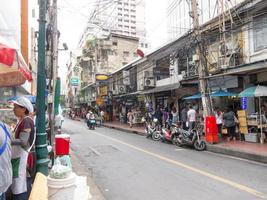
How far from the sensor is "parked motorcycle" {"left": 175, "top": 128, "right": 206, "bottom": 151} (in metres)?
14.3

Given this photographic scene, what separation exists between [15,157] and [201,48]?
1256 cm

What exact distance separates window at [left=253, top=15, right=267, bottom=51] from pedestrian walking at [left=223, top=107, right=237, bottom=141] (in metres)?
3.56

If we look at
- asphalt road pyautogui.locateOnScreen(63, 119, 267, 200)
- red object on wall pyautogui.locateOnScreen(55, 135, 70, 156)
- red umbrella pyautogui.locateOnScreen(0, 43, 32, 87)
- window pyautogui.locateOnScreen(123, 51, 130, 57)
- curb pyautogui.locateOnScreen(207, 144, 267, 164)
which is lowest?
asphalt road pyautogui.locateOnScreen(63, 119, 267, 200)

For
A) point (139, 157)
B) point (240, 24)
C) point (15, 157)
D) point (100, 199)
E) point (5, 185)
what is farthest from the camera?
point (240, 24)

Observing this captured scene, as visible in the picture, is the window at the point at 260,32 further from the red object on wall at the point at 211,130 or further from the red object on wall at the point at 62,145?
the red object on wall at the point at 62,145

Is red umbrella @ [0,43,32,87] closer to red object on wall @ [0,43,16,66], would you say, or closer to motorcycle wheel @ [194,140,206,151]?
red object on wall @ [0,43,16,66]

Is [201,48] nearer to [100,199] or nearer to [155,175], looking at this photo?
[155,175]

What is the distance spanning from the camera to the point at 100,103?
45375 millimetres

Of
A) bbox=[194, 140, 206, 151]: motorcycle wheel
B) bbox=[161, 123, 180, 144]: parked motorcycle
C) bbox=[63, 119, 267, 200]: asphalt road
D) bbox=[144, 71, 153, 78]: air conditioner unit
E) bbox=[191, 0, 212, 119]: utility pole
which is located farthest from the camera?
bbox=[144, 71, 153, 78]: air conditioner unit

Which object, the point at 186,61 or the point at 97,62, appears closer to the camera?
the point at 186,61

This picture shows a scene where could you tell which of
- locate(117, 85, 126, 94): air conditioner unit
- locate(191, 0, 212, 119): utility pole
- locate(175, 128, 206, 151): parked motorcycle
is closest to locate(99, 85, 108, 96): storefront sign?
locate(117, 85, 126, 94): air conditioner unit

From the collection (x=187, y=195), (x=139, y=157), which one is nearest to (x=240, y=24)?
(x=139, y=157)

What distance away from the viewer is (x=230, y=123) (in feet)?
51.2

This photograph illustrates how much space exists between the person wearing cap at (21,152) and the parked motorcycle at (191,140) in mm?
10658
